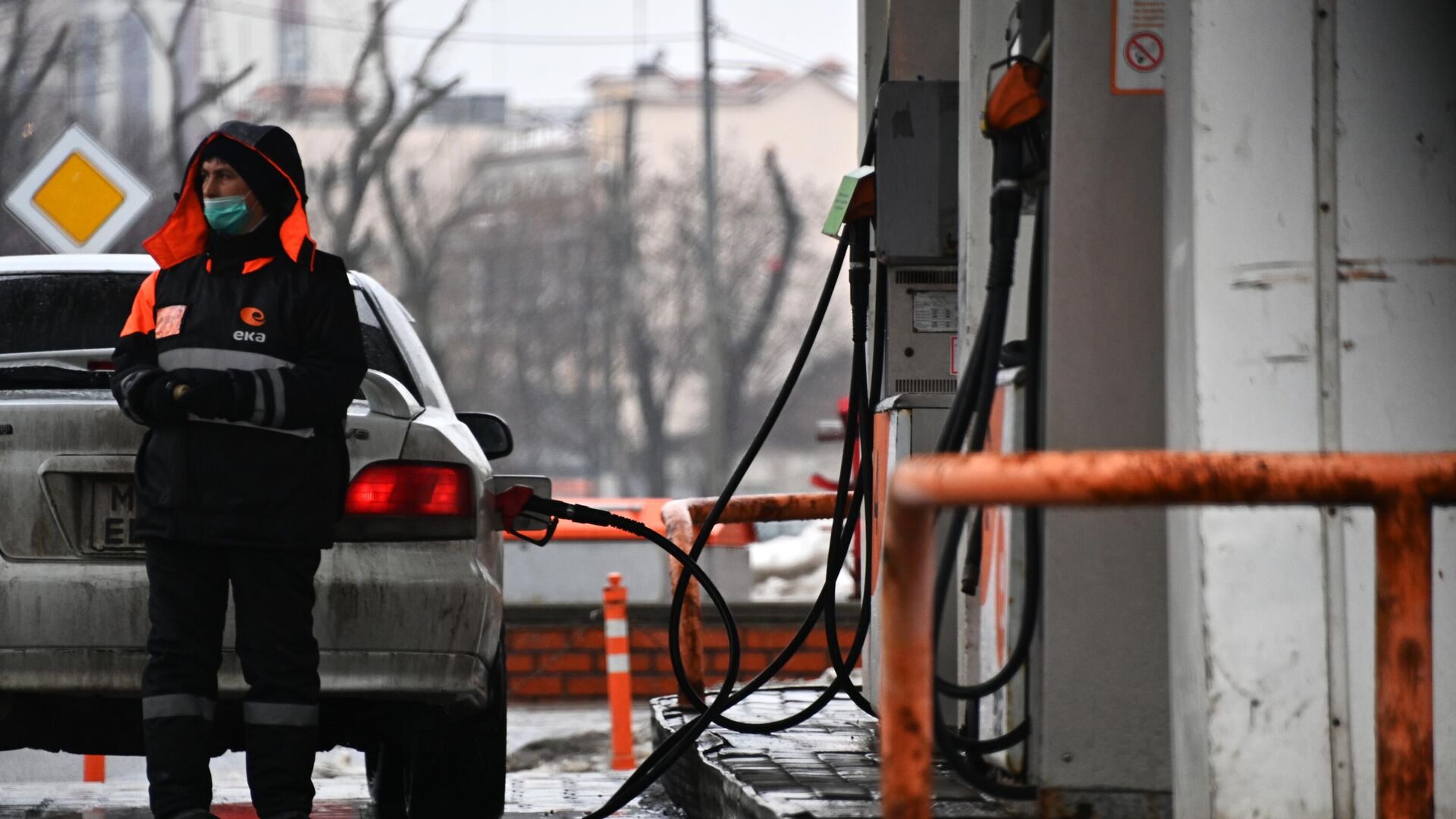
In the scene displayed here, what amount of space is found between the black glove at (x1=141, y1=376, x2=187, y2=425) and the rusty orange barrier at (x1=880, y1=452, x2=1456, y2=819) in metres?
2.03

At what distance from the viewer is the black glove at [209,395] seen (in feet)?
13.9

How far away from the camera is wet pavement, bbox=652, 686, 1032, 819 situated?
4.02 m

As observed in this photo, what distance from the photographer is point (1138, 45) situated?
12.7 ft

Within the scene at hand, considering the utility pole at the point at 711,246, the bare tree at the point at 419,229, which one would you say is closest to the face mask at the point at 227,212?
the bare tree at the point at 419,229

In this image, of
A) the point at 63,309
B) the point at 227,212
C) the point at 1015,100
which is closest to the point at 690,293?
the point at 63,309

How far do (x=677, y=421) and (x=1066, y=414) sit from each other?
2677 inches

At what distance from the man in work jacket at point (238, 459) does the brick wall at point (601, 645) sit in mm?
6353

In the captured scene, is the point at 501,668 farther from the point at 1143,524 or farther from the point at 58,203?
the point at 58,203

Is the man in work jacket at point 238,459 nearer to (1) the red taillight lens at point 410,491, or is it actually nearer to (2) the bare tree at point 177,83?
(1) the red taillight lens at point 410,491

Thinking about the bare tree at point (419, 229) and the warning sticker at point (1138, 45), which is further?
the bare tree at point (419, 229)

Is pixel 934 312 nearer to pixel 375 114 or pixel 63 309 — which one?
pixel 63 309

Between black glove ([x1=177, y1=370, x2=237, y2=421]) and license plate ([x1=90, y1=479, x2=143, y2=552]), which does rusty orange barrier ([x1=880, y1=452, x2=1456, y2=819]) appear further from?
license plate ([x1=90, y1=479, x2=143, y2=552])

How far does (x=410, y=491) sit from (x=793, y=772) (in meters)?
1.16

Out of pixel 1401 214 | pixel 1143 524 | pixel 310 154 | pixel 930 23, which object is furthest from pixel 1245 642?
pixel 310 154
